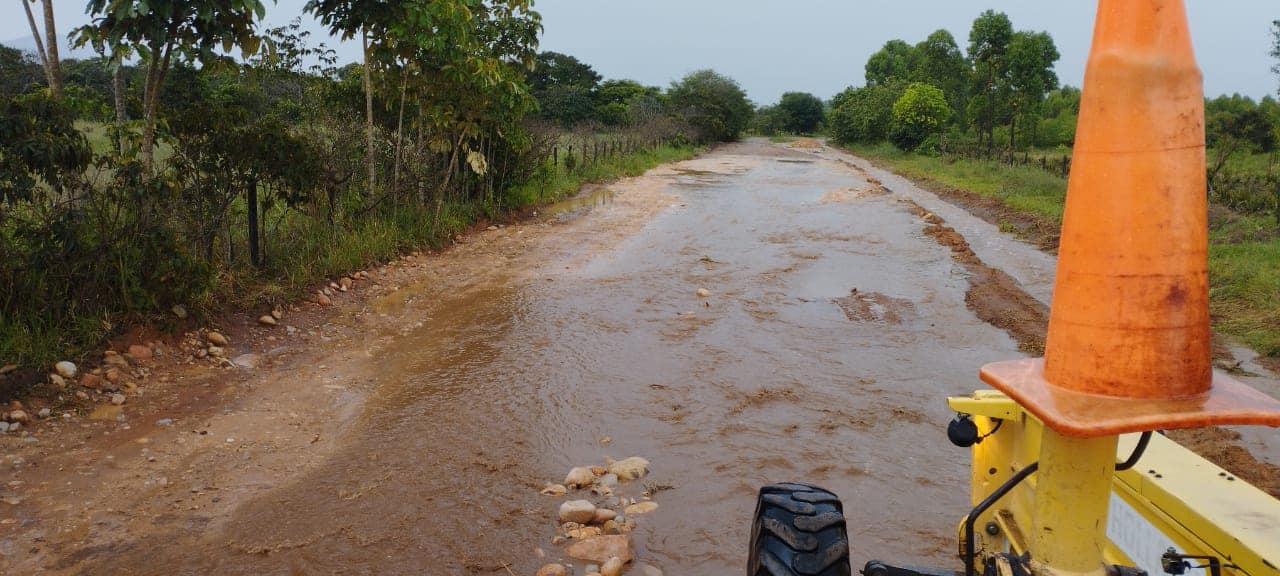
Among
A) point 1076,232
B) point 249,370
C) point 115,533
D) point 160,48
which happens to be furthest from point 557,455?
point 160,48

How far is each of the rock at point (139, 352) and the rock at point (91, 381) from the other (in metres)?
0.42

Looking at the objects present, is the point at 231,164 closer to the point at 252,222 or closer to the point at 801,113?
the point at 252,222

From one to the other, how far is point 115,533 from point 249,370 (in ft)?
8.77

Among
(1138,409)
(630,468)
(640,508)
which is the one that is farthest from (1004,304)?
(1138,409)

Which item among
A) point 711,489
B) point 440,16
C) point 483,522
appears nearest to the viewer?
point 483,522

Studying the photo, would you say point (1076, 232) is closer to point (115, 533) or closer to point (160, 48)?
point (115, 533)

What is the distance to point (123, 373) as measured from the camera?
602 cm

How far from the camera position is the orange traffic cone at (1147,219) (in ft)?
5.42

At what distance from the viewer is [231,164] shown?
26.0 feet

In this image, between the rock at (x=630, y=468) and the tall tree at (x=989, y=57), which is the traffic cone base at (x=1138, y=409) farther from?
the tall tree at (x=989, y=57)

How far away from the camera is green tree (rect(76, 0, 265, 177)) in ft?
21.2

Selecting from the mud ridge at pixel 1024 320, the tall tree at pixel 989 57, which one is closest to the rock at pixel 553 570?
the mud ridge at pixel 1024 320

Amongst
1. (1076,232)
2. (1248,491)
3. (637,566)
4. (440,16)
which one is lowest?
(637,566)

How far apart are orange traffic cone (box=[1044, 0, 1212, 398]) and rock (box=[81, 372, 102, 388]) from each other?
596 cm
